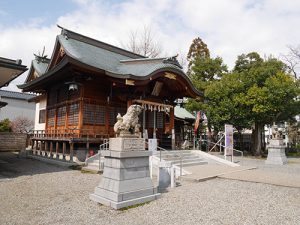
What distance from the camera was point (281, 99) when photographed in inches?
728

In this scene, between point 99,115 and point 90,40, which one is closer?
point 99,115

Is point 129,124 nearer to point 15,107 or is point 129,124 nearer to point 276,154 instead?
point 276,154

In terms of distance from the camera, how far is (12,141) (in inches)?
832

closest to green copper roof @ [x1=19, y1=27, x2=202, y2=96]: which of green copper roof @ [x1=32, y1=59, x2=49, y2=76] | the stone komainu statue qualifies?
green copper roof @ [x1=32, y1=59, x2=49, y2=76]

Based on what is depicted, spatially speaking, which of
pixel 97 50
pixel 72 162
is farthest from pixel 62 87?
pixel 72 162

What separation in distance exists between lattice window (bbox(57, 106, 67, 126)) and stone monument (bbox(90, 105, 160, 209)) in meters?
10.6

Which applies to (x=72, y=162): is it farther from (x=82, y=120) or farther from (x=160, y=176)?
(x=160, y=176)

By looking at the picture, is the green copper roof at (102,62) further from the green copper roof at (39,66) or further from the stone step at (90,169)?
the stone step at (90,169)

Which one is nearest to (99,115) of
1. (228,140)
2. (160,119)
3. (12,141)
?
(160,119)

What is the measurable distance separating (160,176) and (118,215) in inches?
122

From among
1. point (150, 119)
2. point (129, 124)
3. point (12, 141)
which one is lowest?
point (12, 141)

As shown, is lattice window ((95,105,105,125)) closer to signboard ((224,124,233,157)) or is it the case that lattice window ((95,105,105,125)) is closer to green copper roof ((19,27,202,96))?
green copper roof ((19,27,202,96))

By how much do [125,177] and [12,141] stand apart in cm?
1800

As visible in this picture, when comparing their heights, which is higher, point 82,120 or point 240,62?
point 240,62
